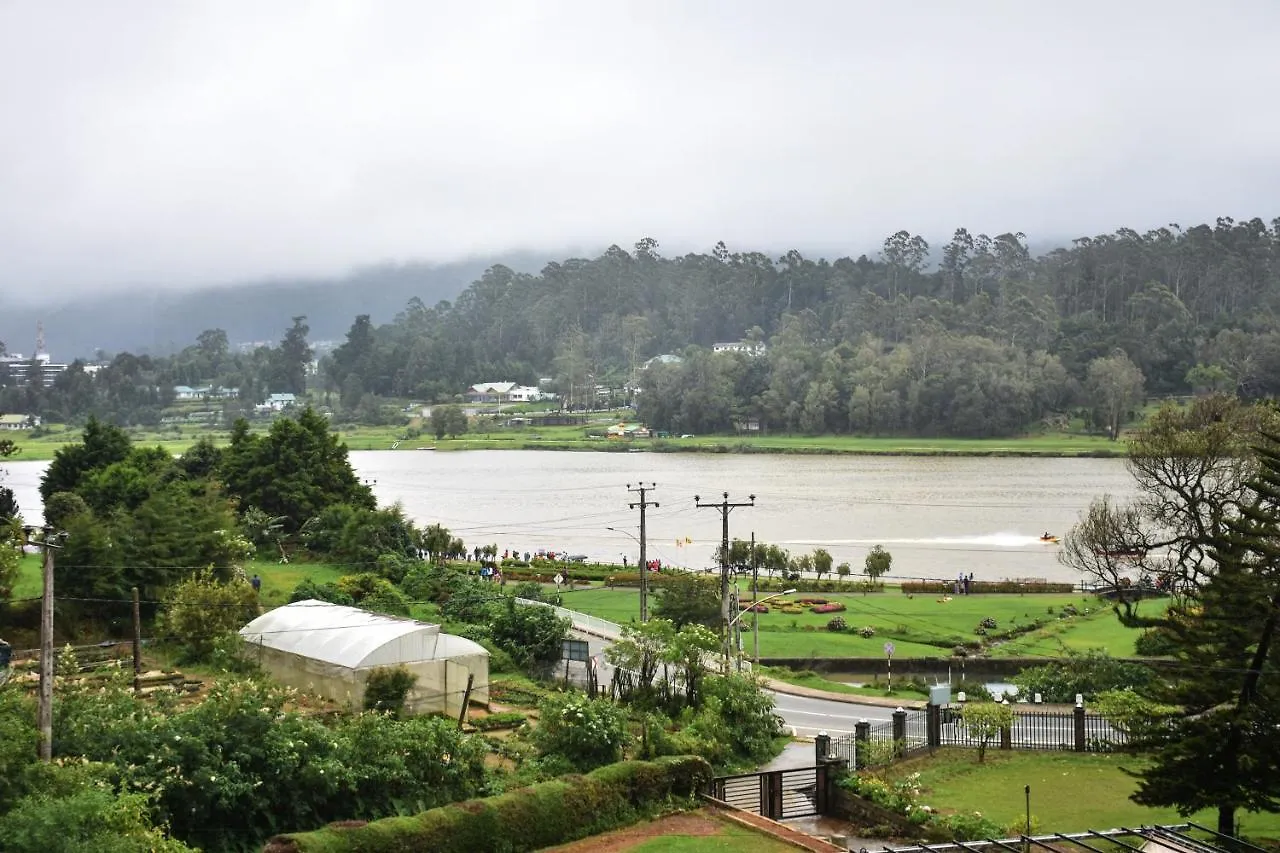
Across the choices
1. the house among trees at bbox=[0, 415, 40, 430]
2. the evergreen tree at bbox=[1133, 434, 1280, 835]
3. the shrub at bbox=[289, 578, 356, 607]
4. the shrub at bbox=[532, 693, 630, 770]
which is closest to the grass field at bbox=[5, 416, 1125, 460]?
the house among trees at bbox=[0, 415, 40, 430]

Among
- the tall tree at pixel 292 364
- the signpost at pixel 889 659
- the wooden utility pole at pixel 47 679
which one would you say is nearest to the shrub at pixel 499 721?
the wooden utility pole at pixel 47 679

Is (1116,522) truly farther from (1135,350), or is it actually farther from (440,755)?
(1135,350)

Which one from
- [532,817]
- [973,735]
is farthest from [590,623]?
[532,817]

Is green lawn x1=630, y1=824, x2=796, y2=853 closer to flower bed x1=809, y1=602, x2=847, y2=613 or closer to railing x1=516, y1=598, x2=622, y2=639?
railing x1=516, y1=598, x2=622, y2=639

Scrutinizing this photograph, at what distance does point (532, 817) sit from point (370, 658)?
7408 mm

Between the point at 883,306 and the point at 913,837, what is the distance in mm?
125952

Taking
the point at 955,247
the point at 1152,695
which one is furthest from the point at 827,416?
the point at 1152,695

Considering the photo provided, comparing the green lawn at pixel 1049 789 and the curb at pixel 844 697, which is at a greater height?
the green lawn at pixel 1049 789

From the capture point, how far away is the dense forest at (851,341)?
103812mm

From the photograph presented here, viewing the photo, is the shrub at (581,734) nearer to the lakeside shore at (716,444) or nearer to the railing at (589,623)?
the railing at (589,623)

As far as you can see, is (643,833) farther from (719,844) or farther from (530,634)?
(530,634)

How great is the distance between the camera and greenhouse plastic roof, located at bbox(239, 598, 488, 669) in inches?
879

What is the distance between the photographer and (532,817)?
1558 centimetres

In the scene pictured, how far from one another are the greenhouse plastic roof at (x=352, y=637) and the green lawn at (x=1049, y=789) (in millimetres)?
8620
